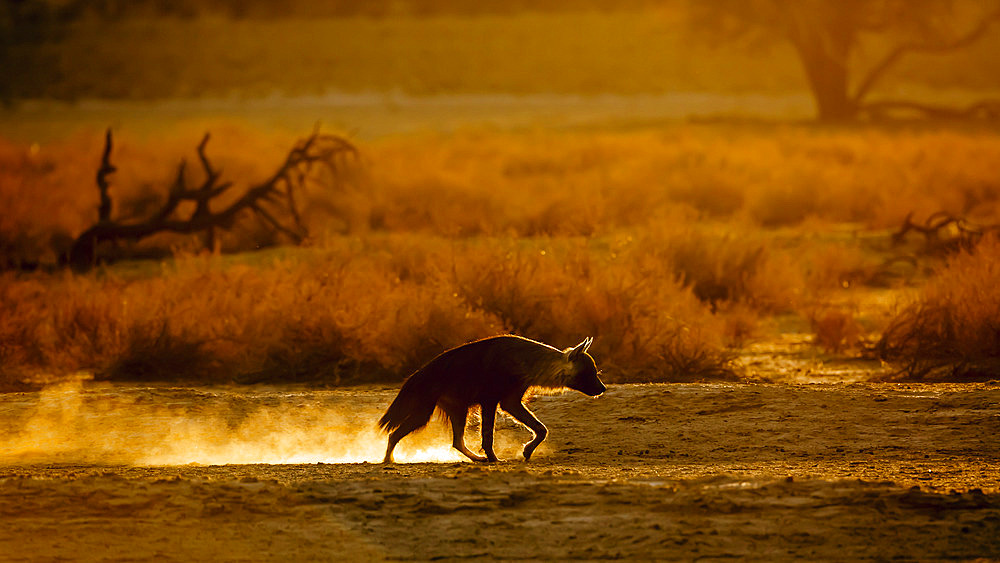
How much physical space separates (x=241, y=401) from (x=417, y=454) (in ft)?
5.53

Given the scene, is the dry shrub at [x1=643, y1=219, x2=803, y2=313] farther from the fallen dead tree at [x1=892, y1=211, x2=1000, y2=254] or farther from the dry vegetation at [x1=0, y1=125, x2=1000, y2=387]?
the fallen dead tree at [x1=892, y1=211, x2=1000, y2=254]

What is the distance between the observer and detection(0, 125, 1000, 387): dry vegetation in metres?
12.7

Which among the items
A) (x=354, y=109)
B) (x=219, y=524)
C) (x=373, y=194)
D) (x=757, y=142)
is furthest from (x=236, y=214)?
(x=354, y=109)

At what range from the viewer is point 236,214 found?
18.5 metres

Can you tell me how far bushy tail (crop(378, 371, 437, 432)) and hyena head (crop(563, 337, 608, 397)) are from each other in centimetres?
82

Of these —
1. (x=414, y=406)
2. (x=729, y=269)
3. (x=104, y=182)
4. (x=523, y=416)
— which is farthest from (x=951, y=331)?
(x=104, y=182)

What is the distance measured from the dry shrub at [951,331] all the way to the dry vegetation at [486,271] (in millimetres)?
27

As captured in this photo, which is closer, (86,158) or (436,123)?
(86,158)

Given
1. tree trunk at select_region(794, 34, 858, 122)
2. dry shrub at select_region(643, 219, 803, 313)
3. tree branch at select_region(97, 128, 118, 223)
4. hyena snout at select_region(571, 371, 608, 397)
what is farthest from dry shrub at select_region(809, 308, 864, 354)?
tree trunk at select_region(794, 34, 858, 122)

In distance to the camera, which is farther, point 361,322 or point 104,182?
point 104,182

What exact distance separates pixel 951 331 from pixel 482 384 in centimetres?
615

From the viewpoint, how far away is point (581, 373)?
842 centimetres

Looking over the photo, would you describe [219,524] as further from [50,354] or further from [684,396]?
[50,354]

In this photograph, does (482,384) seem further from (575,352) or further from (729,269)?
(729,269)
